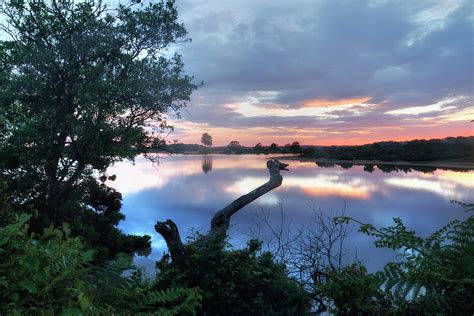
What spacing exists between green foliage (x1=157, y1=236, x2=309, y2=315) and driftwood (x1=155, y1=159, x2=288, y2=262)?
0.74ft

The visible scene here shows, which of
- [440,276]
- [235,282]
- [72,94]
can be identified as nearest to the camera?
[440,276]

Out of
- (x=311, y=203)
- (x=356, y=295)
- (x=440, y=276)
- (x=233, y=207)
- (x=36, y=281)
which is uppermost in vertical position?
(x=36, y=281)

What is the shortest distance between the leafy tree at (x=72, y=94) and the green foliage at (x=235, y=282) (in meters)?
8.91

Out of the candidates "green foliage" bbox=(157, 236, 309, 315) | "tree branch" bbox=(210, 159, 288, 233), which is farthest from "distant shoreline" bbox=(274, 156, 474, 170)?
"green foliage" bbox=(157, 236, 309, 315)

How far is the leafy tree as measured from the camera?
1288 cm

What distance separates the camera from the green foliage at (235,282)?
217 inches

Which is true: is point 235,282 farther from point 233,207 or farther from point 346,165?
point 346,165

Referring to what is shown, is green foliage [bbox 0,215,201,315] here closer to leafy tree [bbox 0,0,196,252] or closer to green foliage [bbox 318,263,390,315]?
green foliage [bbox 318,263,390,315]

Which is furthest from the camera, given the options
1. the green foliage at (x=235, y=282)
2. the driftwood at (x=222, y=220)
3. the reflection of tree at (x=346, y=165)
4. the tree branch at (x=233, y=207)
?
the reflection of tree at (x=346, y=165)

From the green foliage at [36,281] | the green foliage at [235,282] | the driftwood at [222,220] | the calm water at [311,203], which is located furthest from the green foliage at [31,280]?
the calm water at [311,203]

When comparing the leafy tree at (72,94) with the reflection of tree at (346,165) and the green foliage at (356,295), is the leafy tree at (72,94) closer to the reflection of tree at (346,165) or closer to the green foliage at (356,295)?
the green foliage at (356,295)

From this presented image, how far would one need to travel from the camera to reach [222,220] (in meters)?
7.82

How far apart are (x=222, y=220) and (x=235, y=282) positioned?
7.41ft

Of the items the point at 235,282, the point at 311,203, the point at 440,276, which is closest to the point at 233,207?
the point at 235,282
